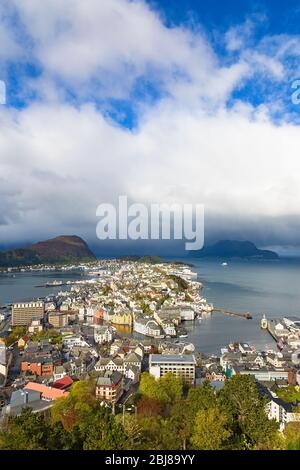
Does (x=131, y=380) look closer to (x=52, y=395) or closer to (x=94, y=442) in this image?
(x=52, y=395)

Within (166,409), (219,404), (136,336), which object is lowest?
(136,336)

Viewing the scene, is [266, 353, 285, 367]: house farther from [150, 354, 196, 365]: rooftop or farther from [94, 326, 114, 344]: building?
[94, 326, 114, 344]: building

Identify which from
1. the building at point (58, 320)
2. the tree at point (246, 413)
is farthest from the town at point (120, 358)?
the tree at point (246, 413)

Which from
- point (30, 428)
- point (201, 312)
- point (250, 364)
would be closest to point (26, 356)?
point (250, 364)

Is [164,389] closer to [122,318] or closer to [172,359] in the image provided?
[172,359]

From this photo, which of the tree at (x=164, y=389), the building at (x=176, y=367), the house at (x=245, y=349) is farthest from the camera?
the house at (x=245, y=349)

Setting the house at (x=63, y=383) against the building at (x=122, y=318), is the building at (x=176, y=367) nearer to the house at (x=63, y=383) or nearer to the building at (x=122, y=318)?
the house at (x=63, y=383)
